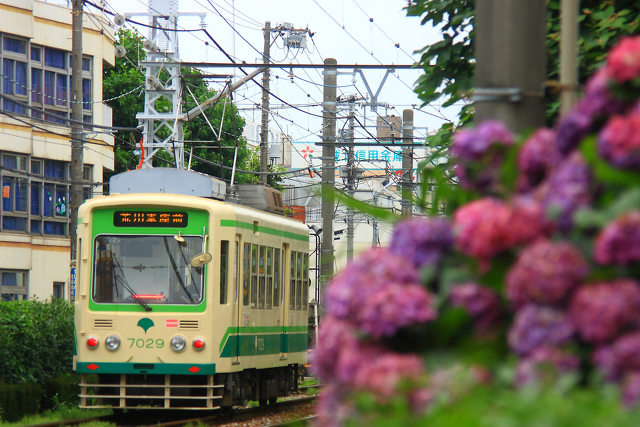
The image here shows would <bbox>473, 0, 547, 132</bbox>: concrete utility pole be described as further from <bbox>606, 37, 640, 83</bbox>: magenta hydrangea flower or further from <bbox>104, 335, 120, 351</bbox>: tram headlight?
<bbox>104, 335, 120, 351</bbox>: tram headlight

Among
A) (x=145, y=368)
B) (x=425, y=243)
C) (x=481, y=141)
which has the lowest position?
(x=145, y=368)

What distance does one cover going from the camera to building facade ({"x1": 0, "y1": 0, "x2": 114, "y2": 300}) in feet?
120

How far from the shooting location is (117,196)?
16125 millimetres

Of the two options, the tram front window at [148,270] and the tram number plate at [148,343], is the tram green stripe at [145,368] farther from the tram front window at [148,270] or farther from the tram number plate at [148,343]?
the tram front window at [148,270]

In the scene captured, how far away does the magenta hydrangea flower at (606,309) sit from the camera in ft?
9.31

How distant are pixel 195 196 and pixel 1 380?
4.29m

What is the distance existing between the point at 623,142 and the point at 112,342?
13547 mm

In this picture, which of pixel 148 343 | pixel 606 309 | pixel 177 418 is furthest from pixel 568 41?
pixel 177 418

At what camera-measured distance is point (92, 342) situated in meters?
16.0

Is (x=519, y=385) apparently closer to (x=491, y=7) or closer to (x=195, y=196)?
(x=491, y=7)

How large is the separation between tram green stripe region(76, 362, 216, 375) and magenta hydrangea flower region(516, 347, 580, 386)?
13146mm

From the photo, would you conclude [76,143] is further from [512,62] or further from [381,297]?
[381,297]

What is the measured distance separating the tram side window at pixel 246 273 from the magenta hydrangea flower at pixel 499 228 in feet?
45.1

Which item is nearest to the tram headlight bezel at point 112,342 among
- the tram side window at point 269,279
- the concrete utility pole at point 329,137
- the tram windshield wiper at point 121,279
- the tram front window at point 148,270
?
the tram front window at point 148,270
